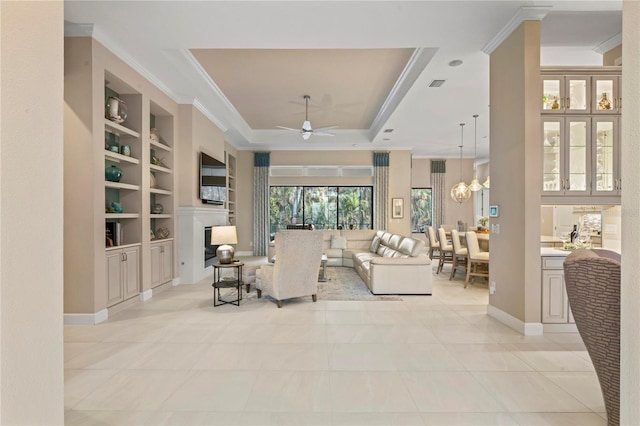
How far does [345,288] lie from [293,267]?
1.45 meters

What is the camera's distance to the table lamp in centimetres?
453

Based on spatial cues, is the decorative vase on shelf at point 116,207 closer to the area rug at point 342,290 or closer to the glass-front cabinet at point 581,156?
the area rug at point 342,290

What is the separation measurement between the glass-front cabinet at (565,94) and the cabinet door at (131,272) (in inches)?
213

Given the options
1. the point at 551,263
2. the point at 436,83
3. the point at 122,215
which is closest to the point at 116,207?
the point at 122,215

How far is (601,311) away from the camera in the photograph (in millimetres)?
1658

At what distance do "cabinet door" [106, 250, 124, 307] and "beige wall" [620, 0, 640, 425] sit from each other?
15.1ft

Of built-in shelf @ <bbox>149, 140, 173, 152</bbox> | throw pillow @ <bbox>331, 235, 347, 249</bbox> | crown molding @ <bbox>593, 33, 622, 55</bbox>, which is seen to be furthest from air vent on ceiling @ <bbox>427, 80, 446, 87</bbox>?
built-in shelf @ <bbox>149, 140, 173, 152</bbox>

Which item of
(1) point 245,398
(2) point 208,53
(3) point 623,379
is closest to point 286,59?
(2) point 208,53

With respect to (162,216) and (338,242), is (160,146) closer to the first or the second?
(162,216)

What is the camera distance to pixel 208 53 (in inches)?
182

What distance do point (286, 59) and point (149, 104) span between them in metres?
2.22

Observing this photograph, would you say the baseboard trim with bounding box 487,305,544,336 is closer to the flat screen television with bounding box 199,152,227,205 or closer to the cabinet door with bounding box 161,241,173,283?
the cabinet door with bounding box 161,241,173,283

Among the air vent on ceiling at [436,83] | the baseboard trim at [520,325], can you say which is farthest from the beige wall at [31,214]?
the air vent on ceiling at [436,83]

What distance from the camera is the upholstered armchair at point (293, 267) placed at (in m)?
4.34
